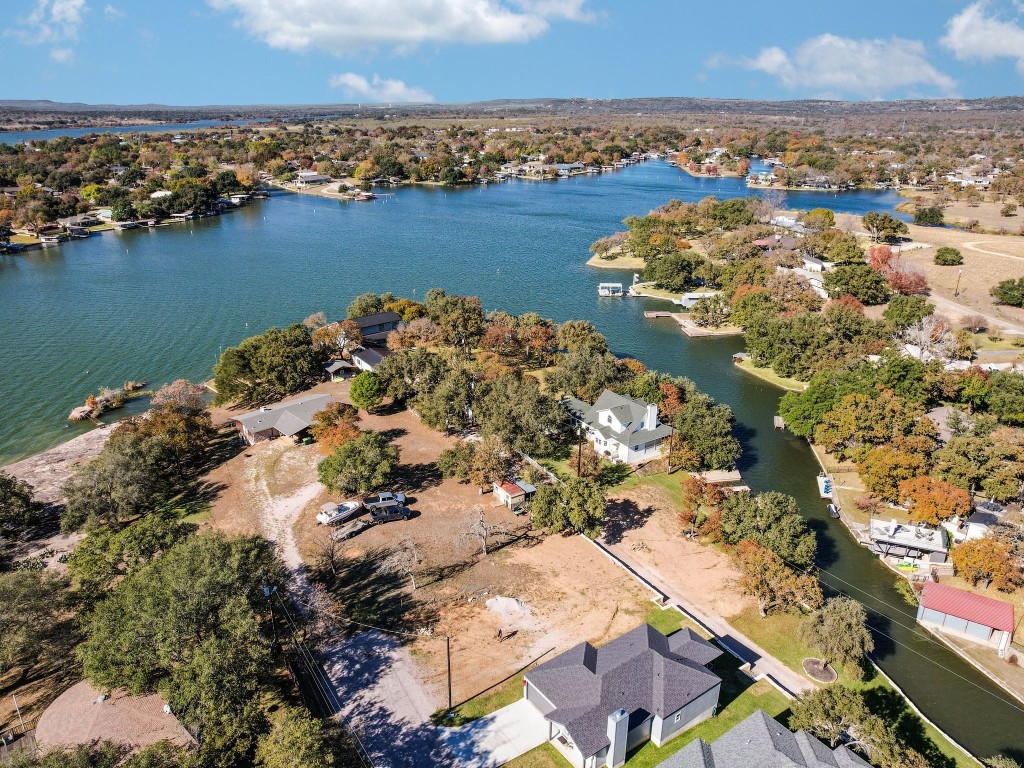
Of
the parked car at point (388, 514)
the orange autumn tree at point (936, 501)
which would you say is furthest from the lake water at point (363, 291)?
the parked car at point (388, 514)

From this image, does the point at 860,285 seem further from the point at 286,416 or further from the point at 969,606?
the point at 286,416

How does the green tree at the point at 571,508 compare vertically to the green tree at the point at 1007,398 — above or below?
below

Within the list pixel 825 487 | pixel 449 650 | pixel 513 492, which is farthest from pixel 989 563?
pixel 449 650

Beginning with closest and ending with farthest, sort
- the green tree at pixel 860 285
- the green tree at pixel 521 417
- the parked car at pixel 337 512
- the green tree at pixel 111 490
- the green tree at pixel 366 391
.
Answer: the green tree at pixel 111 490 → the parked car at pixel 337 512 → the green tree at pixel 521 417 → the green tree at pixel 366 391 → the green tree at pixel 860 285

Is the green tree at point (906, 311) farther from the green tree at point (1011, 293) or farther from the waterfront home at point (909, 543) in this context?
the waterfront home at point (909, 543)

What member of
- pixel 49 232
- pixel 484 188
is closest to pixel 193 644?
pixel 49 232

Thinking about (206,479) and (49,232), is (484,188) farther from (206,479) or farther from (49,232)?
(206,479)
